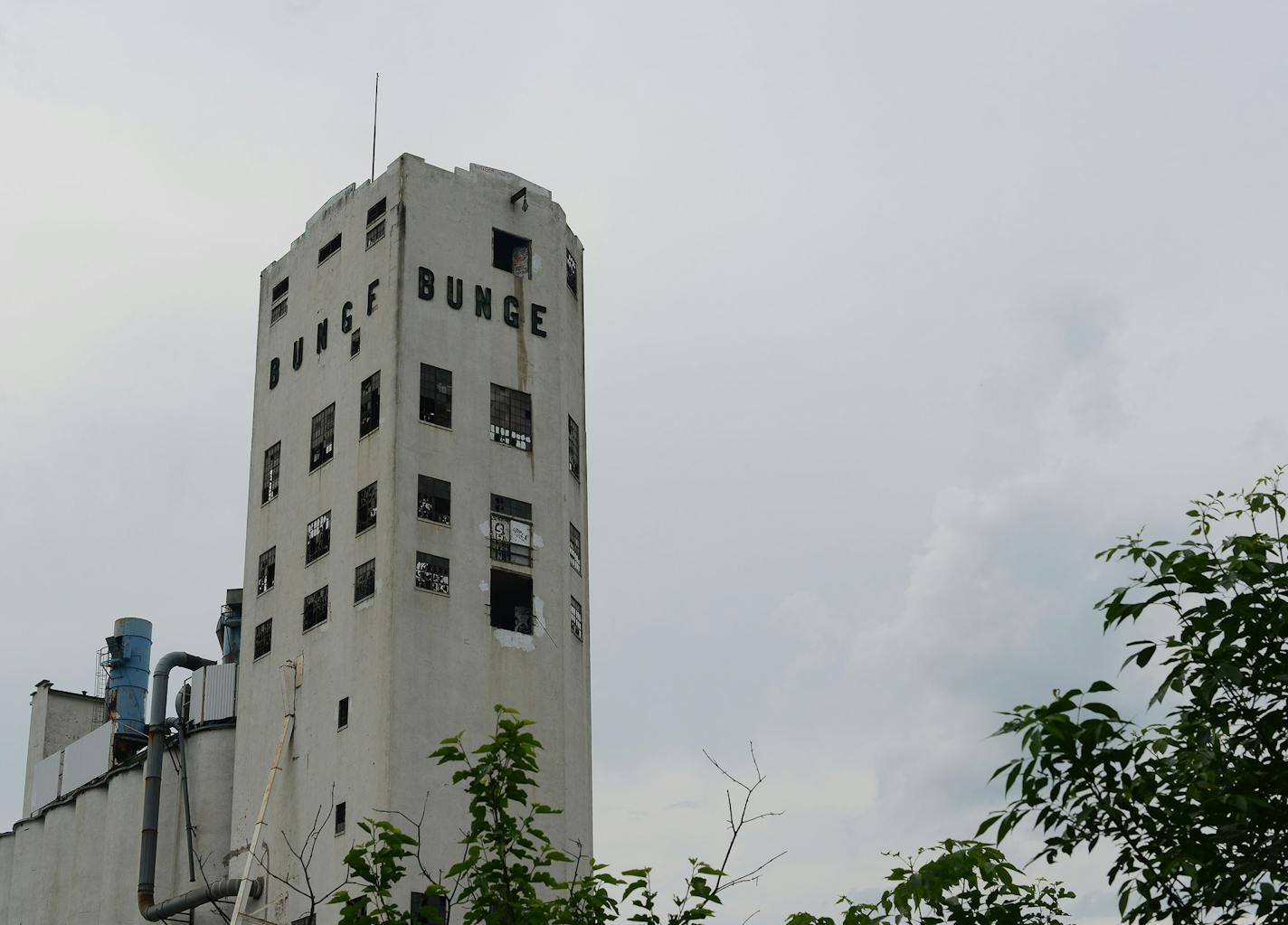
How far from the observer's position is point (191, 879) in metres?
60.0

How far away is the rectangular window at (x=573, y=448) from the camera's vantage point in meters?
61.2

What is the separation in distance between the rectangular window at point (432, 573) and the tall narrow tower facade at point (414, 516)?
65 mm

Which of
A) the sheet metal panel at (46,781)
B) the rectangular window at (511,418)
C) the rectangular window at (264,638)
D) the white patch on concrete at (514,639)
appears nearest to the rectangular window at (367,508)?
the rectangular window at (511,418)

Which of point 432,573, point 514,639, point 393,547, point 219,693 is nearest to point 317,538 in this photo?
point 393,547

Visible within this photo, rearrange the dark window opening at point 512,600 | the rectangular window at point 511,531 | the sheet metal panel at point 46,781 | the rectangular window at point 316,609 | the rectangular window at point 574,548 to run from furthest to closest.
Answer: the sheet metal panel at point 46,781, the rectangular window at point 574,548, the rectangular window at point 316,609, the rectangular window at point 511,531, the dark window opening at point 512,600

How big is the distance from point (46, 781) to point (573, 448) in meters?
32.7

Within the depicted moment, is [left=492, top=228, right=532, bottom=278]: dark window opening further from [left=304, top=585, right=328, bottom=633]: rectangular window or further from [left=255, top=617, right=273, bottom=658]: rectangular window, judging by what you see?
[left=255, top=617, right=273, bottom=658]: rectangular window

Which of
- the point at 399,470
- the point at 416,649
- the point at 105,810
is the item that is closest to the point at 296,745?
the point at 416,649

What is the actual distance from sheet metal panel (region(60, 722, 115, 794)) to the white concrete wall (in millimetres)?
1372

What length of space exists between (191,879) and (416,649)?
47.2 ft

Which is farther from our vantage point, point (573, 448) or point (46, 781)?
point (46, 781)

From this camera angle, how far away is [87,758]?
72875mm

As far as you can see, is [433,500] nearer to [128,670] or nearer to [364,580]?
[364,580]

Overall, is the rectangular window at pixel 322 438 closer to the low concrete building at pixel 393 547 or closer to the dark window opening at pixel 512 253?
the low concrete building at pixel 393 547
